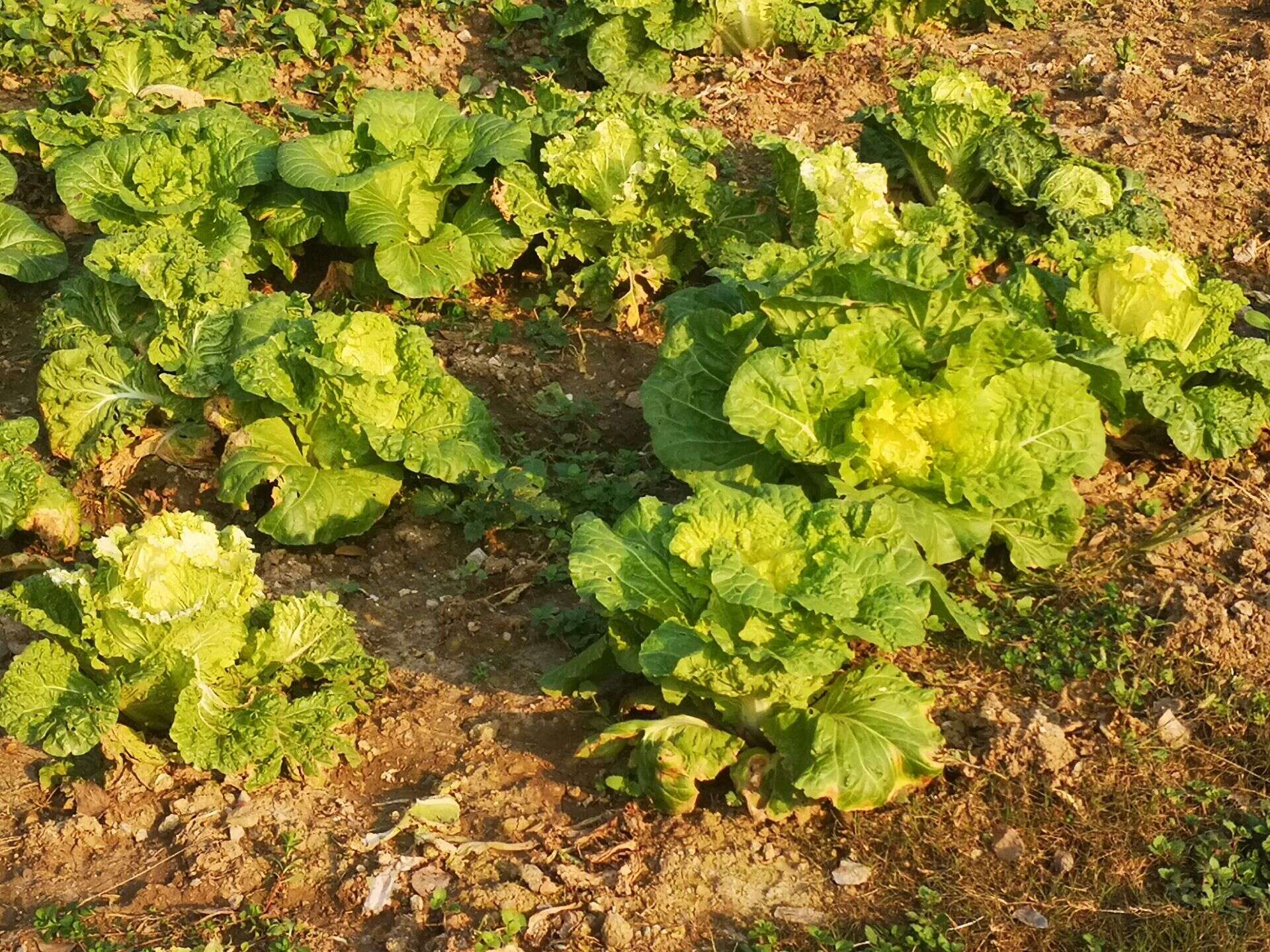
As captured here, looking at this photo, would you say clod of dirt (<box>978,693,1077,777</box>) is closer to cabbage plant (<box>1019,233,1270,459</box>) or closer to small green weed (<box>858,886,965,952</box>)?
small green weed (<box>858,886,965,952</box>)

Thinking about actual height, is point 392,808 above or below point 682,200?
below

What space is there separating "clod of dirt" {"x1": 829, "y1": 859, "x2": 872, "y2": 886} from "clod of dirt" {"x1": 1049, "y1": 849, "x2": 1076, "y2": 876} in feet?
2.07

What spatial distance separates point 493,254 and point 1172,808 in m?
4.78

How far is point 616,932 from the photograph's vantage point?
4492 mm

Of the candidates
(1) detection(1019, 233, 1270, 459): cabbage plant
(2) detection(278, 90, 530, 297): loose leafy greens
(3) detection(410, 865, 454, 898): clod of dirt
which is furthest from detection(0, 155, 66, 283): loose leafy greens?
(1) detection(1019, 233, 1270, 459): cabbage plant

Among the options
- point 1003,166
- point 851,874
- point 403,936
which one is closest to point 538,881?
point 403,936

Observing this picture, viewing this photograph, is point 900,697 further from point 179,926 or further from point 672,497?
point 179,926

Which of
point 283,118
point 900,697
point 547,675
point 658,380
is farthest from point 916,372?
point 283,118

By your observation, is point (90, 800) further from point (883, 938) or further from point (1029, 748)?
point (1029, 748)

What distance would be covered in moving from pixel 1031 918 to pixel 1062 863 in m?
0.27

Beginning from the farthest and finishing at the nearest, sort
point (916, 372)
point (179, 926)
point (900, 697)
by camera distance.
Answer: point (916, 372), point (900, 697), point (179, 926)

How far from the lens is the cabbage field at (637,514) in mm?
4766

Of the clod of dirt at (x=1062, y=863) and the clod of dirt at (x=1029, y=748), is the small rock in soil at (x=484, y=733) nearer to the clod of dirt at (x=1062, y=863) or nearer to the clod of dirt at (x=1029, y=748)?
the clod of dirt at (x=1029, y=748)

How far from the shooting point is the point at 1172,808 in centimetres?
488
